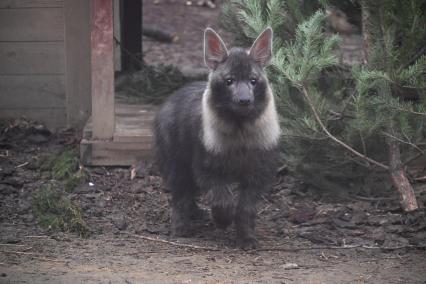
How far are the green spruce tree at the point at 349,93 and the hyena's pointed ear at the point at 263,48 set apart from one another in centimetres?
8

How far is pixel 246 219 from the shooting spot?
6305 millimetres

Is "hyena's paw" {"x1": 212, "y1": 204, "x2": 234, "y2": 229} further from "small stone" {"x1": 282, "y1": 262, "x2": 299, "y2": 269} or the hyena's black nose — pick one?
the hyena's black nose

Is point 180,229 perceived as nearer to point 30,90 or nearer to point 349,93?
point 349,93

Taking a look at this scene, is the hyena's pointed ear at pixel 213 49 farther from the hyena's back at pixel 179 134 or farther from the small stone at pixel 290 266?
the small stone at pixel 290 266

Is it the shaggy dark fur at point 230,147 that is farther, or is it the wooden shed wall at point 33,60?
the wooden shed wall at point 33,60

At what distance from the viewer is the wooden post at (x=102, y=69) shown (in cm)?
748

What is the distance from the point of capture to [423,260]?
19.6 ft

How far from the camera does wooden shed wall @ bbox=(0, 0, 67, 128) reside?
8.74 metres

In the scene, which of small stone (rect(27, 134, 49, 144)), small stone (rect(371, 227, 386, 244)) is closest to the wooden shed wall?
small stone (rect(27, 134, 49, 144))

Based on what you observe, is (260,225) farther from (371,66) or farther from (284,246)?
(371,66)

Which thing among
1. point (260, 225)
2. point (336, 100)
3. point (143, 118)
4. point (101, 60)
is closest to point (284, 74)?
point (336, 100)

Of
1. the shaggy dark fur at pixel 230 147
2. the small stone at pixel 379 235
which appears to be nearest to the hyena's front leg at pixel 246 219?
the shaggy dark fur at pixel 230 147

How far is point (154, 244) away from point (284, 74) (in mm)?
1535

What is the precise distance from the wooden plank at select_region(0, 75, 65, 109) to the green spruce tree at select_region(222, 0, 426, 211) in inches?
93.2
